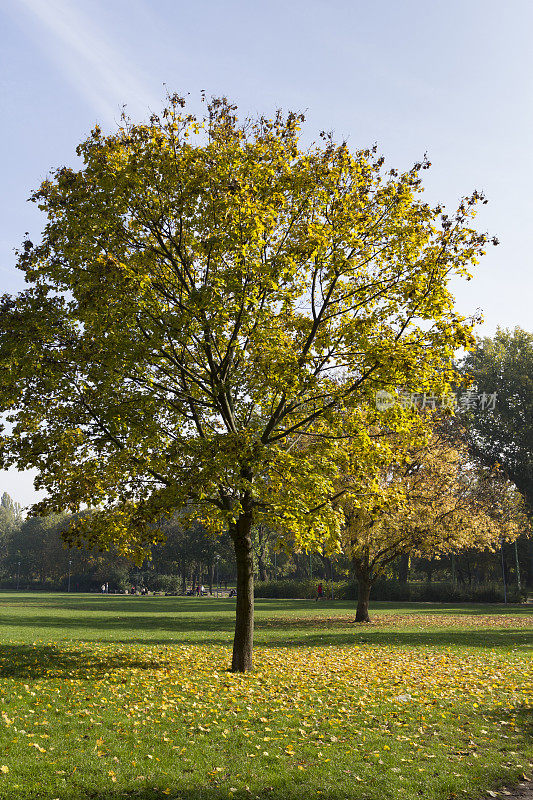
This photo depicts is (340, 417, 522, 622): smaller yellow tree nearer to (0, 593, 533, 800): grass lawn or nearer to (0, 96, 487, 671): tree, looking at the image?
(0, 593, 533, 800): grass lawn

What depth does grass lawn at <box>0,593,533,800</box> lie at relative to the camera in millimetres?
6250

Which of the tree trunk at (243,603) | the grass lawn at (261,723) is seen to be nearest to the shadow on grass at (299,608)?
the grass lawn at (261,723)

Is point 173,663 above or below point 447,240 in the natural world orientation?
below

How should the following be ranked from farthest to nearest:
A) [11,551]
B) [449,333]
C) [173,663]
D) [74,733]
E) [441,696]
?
1. [11,551]
2. [173,663]
3. [449,333]
4. [441,696]
5. [74,733]

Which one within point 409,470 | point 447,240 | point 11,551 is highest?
point 447,240

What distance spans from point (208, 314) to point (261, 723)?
7247 mm

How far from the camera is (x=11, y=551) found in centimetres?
10338

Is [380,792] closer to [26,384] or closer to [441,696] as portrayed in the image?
[441,696]

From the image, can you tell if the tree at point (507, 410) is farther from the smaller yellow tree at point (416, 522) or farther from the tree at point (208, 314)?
the tree at point (208, 314)

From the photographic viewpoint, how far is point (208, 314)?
38.5 feet

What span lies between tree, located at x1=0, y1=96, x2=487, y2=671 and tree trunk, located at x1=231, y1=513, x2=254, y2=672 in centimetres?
3

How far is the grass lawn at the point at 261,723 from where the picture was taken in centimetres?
625

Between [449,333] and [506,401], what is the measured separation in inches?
1911

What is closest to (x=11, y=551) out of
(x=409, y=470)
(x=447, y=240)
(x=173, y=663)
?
(x=409, y=470)
